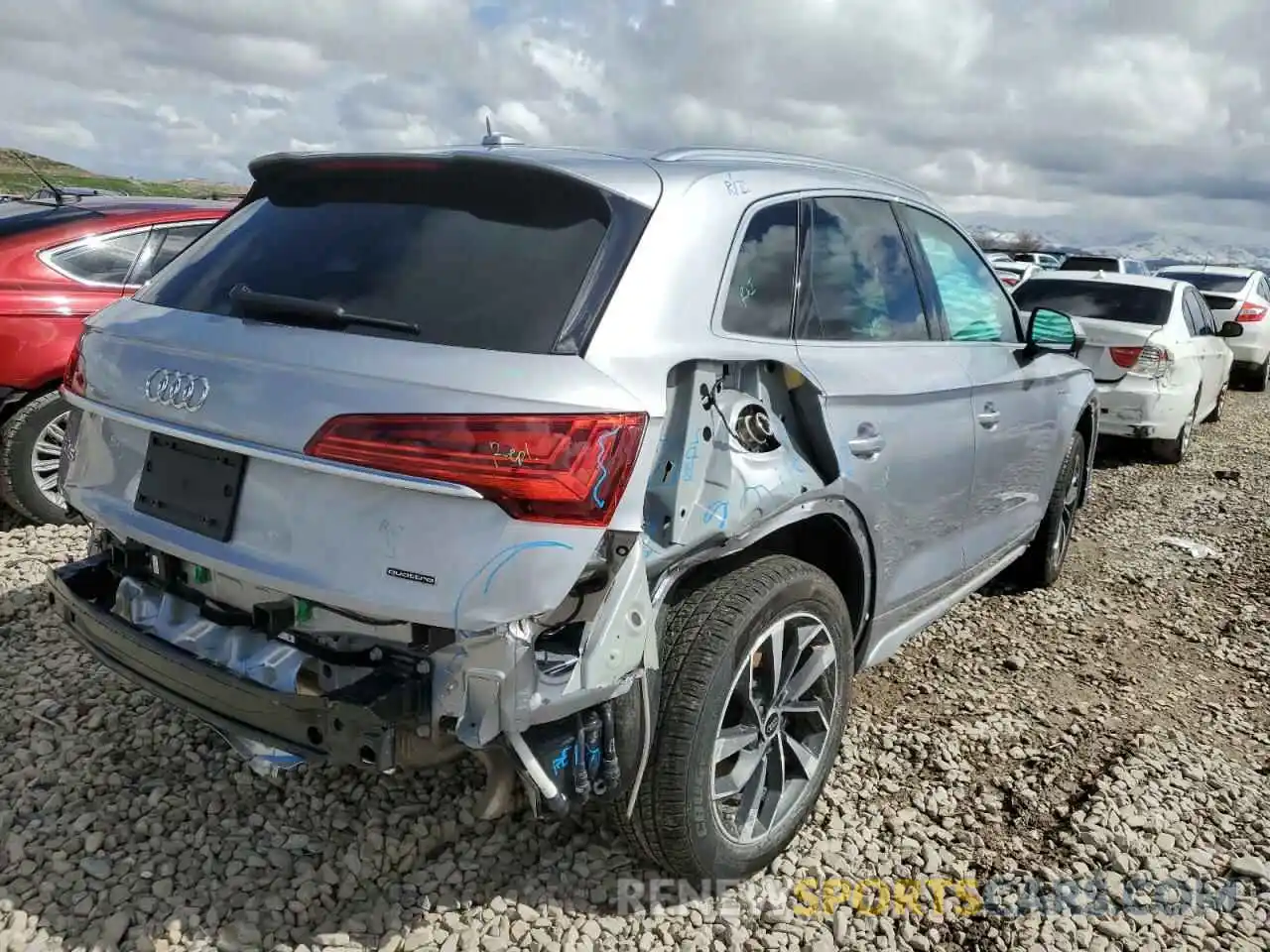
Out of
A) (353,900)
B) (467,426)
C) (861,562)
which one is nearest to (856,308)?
(861,562)

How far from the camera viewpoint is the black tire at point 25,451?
4.93 meters

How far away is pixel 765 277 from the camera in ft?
8.50

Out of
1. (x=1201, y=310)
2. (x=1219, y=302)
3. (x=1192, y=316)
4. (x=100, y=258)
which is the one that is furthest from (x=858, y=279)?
(x=1219, y=302)

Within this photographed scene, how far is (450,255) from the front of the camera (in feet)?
7.29

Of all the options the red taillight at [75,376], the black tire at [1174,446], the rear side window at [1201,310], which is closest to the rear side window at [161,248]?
the red taillight at [75,376]

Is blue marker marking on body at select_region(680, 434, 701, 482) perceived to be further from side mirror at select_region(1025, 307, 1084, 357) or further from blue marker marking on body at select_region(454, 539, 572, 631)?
side mirror at select_region(1025, 307, 1084, 357)

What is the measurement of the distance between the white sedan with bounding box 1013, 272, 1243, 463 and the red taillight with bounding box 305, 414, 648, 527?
690cm

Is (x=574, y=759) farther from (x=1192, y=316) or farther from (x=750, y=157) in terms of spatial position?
(x=1192, y=316)

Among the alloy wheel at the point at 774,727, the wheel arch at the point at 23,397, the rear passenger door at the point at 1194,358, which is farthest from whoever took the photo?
the rear passenger door at the point at 1194,358

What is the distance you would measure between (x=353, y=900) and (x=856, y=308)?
2167mm

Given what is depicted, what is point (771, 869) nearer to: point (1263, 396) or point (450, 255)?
point (450, 255)

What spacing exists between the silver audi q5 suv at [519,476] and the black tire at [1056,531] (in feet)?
7.04

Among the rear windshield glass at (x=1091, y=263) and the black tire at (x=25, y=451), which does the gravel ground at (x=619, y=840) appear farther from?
the rear windshield glass at (x=1091, y=263)

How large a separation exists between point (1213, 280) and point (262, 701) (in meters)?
15.6
